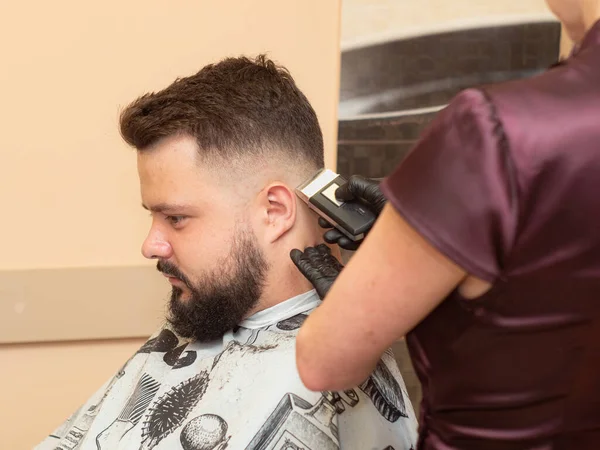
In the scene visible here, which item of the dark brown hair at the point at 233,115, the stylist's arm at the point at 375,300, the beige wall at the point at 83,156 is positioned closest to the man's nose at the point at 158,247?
the dark brown hair at the point at 233,115

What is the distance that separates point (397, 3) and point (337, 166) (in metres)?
0.48

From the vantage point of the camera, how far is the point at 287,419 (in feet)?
3.61

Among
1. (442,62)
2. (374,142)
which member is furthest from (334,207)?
(442,62)

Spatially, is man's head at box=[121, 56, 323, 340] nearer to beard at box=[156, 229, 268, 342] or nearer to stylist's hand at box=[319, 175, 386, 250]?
beard at box=[156, 229, 268, 342]

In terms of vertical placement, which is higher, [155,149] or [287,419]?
[155,149]

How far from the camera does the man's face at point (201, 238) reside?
4.09 feet

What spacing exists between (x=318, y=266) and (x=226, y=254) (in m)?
0.20

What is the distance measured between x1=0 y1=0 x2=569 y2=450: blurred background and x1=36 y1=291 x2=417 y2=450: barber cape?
429 millimetres

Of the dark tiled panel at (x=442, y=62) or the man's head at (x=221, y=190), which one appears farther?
the dark tiled panel at (x=442, y=62)

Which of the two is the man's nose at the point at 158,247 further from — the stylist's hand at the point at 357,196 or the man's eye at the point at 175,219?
the stylist's hand at the point at 357,196

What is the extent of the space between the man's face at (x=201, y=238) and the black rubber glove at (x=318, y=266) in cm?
10

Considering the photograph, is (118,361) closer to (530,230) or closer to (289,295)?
(289,295)

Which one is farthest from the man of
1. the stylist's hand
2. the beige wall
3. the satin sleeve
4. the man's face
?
the satin sleeve

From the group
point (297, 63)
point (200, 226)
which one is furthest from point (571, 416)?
point (297, 63)
